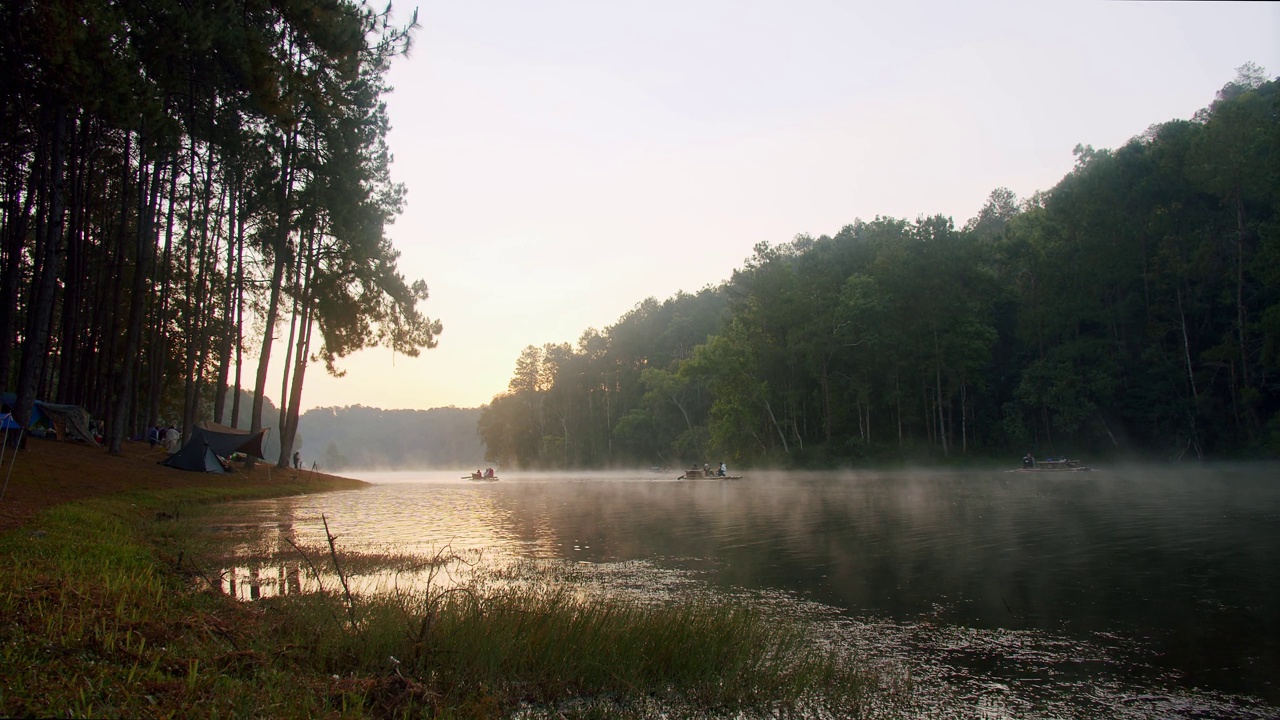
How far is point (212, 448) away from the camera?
3491 cm

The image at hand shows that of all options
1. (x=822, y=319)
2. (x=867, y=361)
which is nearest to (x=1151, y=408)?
(x=867, y=361)

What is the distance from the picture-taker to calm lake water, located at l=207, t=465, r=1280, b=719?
743 centimetres

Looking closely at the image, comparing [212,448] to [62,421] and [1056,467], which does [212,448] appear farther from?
[1056,467]

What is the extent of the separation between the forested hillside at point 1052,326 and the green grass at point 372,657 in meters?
49.4

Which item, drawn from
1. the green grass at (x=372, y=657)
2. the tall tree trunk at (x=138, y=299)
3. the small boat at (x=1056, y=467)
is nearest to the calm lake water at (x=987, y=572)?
the green grass at (x=372, y=657)

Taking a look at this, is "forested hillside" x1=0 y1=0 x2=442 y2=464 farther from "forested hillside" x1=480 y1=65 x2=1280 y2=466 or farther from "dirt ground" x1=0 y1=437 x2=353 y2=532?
"forested hillside" x1=480 y1=65 x2=1280 y2=466

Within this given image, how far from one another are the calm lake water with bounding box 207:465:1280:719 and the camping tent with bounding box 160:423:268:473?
246 inches

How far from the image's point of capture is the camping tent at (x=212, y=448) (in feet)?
107

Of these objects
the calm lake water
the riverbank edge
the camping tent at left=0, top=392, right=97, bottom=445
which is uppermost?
the camping tent at left=0, top=392, right=97, bottom=445

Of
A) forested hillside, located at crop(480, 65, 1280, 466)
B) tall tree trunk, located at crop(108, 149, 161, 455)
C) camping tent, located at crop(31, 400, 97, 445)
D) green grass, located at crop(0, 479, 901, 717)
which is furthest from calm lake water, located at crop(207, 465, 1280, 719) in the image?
forested hillside, located at crop(480, 65, 1280, 466)

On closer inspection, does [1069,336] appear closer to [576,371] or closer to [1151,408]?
[1151,408]

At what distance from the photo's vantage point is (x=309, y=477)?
4372 cm

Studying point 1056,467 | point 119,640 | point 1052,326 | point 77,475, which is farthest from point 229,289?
point 1052,326

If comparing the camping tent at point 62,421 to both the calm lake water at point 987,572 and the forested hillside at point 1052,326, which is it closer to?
the calm lake water at point 987,572
